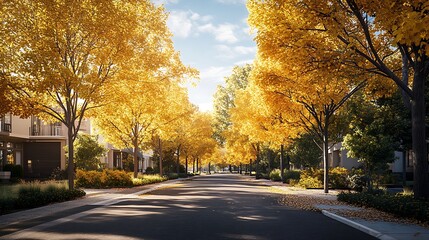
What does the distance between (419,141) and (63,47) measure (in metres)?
15.1

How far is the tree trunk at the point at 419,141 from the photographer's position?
42.6 feet

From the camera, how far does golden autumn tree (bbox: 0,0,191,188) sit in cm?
1820

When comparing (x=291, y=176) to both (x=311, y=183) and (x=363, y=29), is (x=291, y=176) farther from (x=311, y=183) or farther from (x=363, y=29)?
(x=363, y=29)

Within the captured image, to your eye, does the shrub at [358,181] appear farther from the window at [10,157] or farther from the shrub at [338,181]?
the window at [10,157]

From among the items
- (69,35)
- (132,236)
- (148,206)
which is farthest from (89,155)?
(132,236)

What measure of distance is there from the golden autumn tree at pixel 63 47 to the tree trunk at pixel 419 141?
12405 millimetres

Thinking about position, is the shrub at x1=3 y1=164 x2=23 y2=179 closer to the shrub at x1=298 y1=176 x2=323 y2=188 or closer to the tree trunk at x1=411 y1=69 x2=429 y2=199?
the shrub at x1=298 y1=176 x2=323 y2=188

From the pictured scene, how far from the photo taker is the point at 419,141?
13.0 m

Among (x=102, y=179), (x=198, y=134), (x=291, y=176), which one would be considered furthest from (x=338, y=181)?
(x=198, y=134)

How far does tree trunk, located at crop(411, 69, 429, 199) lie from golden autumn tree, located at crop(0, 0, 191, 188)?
12.4 metres

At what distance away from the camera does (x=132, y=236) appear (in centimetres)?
968

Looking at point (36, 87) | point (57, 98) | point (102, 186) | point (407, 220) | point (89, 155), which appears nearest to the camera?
point (407, 220)

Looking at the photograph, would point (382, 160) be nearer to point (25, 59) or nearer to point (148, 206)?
point (148, 206)

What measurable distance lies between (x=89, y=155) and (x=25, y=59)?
23.4 m
